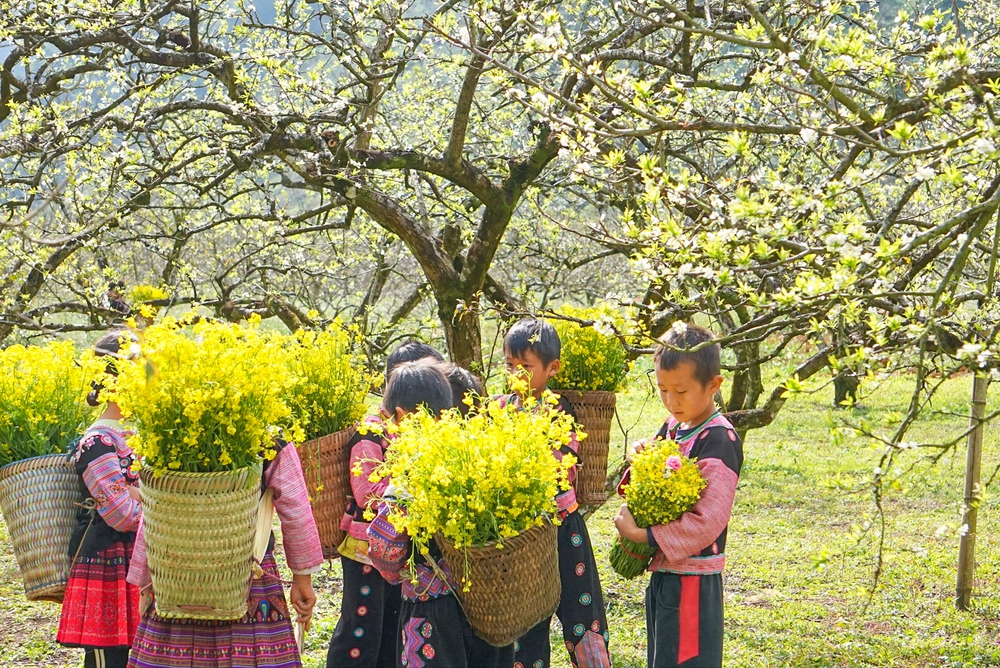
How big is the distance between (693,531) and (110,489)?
2002 millimetres

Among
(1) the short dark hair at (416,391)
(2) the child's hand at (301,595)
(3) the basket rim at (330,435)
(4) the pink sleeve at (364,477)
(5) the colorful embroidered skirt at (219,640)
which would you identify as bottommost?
(5) the colorful embroidered skirt at (219,640)

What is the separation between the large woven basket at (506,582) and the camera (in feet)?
8.57

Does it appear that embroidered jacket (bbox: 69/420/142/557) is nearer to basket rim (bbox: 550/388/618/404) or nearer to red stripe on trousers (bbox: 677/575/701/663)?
basket rim (bbox: 550/388/618/404)

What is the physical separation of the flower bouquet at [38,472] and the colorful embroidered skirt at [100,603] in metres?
0.07

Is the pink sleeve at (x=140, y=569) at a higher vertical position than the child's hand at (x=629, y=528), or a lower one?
lower

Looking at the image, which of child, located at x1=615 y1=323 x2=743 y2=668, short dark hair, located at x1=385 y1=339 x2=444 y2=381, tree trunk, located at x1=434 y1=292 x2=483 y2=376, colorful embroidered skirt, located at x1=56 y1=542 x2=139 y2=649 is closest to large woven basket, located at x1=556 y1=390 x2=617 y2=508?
child, located at x1=615 y1=323 x2=743 y2=668

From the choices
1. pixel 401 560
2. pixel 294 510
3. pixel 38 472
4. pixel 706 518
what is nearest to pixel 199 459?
pixel 294 510

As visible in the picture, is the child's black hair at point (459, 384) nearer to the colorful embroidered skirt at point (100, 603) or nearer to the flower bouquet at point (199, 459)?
the flower bouquet at point (199, 459)

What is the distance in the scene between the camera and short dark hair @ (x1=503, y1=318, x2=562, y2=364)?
3.72 metres

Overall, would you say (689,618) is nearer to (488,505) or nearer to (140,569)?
(488,505)

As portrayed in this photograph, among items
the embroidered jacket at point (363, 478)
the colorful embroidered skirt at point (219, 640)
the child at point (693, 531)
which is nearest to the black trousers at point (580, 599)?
the child at point (693, 531)

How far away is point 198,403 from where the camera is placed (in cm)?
254

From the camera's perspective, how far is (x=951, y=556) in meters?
6.64

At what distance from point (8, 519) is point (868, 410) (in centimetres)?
1173
